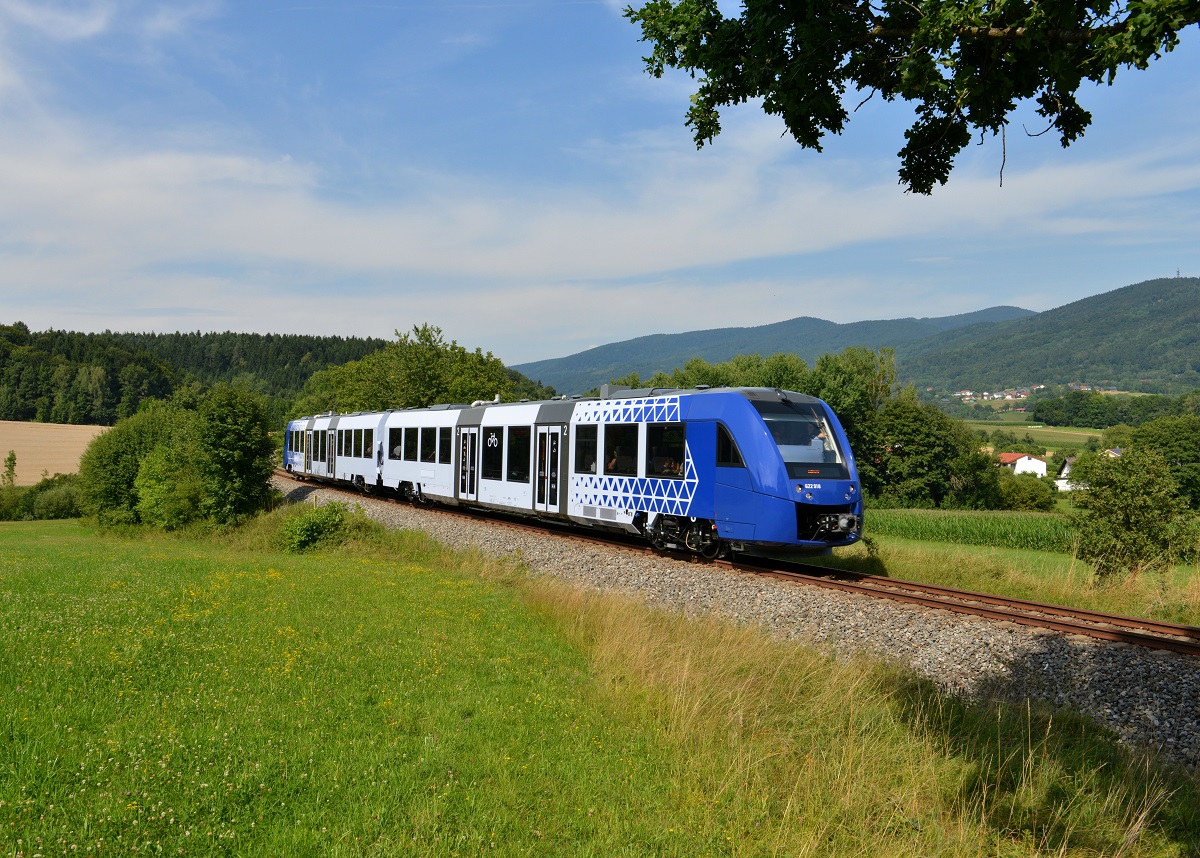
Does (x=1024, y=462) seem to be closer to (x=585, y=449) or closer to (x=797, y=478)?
(x=585, y=449)

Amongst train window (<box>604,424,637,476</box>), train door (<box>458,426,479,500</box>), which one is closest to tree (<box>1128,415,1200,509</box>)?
train door (<box>458,426,479,500</box>)

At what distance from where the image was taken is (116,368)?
144 meters

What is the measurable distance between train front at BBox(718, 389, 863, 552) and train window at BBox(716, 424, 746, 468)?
212 mm

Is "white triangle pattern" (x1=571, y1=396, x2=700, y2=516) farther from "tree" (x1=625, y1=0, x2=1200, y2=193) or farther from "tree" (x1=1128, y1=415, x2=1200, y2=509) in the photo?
"tree" (x1=1128, y1=415, x2=1200, y2=509)

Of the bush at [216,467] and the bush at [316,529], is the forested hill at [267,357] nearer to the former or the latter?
the bush at [216,467]

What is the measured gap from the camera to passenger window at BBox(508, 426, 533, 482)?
20109 millimetres

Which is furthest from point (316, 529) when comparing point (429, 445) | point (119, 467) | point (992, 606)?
point (119, 467)

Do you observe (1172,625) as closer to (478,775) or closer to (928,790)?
(928,790)

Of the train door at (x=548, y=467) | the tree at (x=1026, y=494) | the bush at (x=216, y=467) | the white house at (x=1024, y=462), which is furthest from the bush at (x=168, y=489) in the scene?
the white house at (x=1024, y=462)

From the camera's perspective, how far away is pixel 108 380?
5468 inches

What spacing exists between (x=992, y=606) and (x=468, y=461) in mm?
15472

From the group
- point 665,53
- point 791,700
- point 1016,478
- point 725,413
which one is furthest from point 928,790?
point 1016,478

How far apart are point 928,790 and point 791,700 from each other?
5.84 ft

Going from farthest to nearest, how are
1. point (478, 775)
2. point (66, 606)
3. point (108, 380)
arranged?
1. point (108, 380)
2. point (66, 606)
3. point (478, 775)
